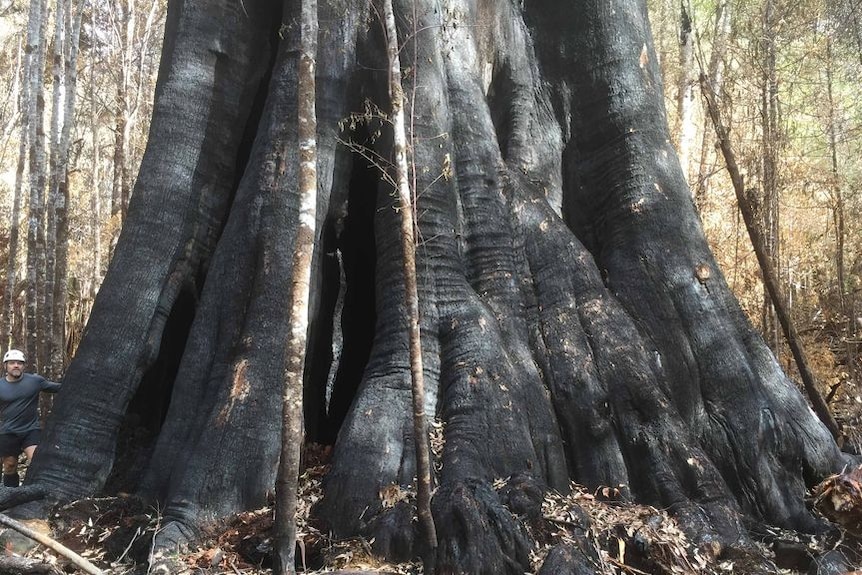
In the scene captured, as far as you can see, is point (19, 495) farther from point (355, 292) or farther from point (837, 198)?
point (837, 198)

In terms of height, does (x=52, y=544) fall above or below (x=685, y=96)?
below

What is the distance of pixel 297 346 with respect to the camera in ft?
13.0

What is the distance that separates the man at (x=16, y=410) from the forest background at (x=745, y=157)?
2.62m

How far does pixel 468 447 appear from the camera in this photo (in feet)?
16.3

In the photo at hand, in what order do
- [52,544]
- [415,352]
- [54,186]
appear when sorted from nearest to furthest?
[52,544], [415,352], [54,186]

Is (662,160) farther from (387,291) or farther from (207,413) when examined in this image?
(207,413)

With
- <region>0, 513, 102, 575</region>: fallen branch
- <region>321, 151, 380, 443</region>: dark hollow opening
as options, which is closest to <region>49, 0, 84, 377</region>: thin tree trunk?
<region>321, 151, 380, 443</region>: dark hollow opening

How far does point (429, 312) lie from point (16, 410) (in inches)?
171

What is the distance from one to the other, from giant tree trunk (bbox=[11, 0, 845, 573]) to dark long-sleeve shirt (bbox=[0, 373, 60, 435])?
152 cm

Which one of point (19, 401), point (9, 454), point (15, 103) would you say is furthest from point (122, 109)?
point (15, 103)

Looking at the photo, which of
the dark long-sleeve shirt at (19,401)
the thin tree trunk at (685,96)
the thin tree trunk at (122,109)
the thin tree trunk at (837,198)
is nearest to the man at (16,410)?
the dark long-sleeve shirt at (19,401)

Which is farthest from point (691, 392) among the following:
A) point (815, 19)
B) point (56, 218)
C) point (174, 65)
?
point (56, 218)

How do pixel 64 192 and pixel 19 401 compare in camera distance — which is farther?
pixel 64 192

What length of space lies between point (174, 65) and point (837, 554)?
20.7 feet
